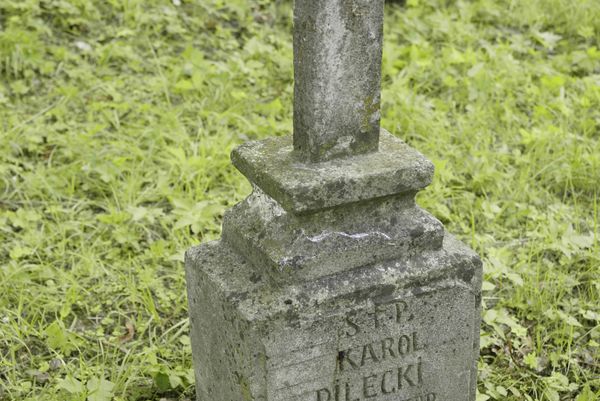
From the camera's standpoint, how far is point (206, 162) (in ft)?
Result: 13.5

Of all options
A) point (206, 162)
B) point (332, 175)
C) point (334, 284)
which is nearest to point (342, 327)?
point (334, 284)

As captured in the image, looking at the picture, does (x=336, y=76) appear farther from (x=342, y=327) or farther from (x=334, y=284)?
(x=342, y=327)

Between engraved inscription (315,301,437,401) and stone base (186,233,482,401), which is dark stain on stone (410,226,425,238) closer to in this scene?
stone base (186,233,482,401)

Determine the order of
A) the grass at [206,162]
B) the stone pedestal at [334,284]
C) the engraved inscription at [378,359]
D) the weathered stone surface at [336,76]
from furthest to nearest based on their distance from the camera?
the grass at [206,162] → the engraved inscription at [378,359] → the stone pedestal at [334,284] → the weathered stone surface at [336,76]

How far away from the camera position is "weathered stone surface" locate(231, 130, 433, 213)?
223cm

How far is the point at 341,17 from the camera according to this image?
2.18 meters

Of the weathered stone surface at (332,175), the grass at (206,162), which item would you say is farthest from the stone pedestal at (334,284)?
the grass at (206,162)

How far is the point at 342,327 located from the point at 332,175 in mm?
413

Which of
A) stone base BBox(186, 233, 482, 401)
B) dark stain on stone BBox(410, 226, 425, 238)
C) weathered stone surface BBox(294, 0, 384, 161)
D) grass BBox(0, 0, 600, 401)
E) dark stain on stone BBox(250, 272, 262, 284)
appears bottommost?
grass BBox(0, 0, 600, 401)

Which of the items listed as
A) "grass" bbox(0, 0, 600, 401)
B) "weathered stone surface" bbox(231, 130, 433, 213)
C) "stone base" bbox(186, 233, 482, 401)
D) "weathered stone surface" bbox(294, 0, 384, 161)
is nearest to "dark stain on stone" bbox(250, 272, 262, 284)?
"stone base" bbox(186, 233, 482, 401)

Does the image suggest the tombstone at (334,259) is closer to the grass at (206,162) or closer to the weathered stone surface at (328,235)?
the weathered stone surface at (328,235)

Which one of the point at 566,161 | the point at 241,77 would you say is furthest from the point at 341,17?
the point at 241,77

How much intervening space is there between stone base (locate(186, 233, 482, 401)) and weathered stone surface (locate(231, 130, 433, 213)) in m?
0.21

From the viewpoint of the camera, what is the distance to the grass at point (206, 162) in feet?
10.6
